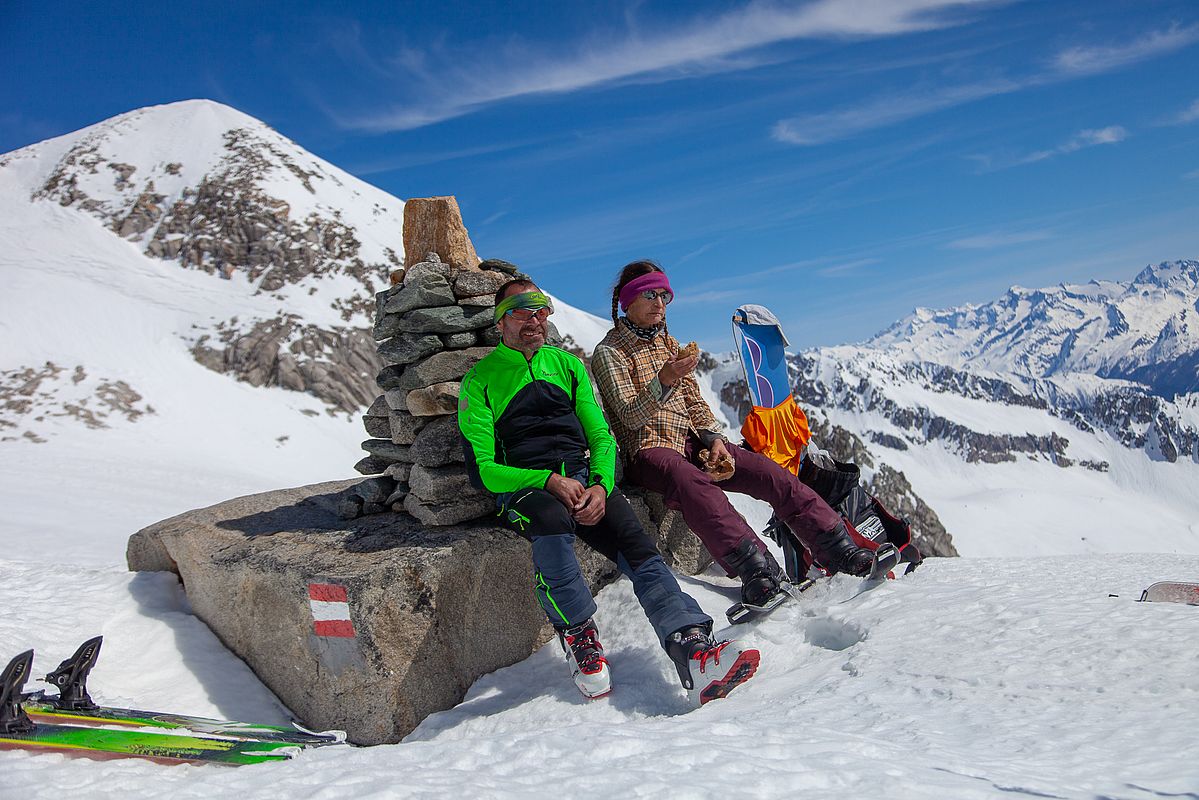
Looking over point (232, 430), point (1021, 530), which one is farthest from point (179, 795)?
point (1021, 530)

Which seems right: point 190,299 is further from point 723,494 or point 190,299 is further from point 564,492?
point 723,494

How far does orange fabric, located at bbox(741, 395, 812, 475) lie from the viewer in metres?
7.62

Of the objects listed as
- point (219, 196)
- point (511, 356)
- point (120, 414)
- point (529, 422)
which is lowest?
point (529, 422)

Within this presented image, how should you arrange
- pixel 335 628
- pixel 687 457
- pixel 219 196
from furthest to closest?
pixel 219 196, pixel 687 457, pixel 335 628

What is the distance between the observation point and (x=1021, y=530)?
177500 millimetres

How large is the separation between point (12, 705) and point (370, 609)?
7.53 ft

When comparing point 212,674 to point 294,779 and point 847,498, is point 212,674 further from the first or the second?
point 847,498

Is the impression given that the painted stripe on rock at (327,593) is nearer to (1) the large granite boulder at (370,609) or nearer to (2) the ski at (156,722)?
(1) the large granite boulder at (370,609)

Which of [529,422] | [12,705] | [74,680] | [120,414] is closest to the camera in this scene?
[12,705]

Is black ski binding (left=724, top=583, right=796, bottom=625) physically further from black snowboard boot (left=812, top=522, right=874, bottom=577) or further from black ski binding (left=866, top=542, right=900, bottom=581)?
black ski binding (left=866, top=542, right=900, bottom=581)

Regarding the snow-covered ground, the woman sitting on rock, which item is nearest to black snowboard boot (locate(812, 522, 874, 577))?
the woman sitting on rock

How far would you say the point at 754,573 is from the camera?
239 inches

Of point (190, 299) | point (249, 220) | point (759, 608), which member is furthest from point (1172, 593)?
point (249, 220)

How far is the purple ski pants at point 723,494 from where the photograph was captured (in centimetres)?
622
